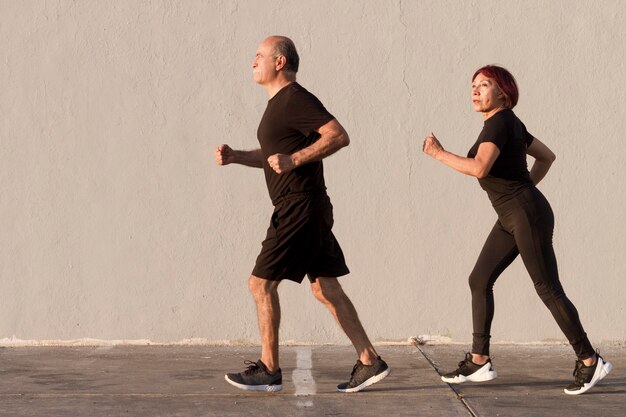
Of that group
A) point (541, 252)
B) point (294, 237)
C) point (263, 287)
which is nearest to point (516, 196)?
point (541, 252)

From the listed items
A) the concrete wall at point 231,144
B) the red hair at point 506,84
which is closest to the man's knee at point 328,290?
the red hair at point 506,84

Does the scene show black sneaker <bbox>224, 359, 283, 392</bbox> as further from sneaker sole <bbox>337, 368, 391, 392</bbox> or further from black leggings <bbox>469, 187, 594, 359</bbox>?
black leggings <bbox>469, 187, 594, 359</bbox>

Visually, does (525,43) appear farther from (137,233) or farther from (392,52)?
(137,233)

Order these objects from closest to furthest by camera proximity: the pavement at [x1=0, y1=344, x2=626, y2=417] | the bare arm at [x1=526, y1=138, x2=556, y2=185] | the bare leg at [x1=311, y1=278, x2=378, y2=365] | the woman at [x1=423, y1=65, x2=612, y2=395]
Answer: the pavement at [x1=0, y1=344, x2=626, y2=417] → the woman at [x1=423, y1=65, x2=612, y2=395] → the bare leg at [x1=311, y1=278, x2=378, y2=365] → the bare arm at [x1=526, y1=138, x2=556, y2=185]

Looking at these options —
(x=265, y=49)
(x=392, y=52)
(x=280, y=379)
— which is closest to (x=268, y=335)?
(x=280, y=379)

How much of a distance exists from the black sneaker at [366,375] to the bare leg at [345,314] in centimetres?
3

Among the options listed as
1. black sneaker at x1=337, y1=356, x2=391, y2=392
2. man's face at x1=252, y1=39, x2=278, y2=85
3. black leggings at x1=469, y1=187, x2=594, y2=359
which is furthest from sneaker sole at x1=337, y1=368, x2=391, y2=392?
man's face at x1=252, y1=39, x2=278, y2=85

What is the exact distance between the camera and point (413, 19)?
282 inches

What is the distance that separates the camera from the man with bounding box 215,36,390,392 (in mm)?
5297

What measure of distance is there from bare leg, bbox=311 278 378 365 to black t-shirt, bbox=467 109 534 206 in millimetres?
954

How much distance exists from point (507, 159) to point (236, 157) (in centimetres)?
138

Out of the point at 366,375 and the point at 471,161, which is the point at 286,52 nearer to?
the point at 471,161

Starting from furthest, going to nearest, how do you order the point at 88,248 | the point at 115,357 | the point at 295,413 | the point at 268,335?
the point at 88,248 < the point at 115,357 < the point at 268,335 < the point at 295,413

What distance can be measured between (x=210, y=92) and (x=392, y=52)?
1225mm
